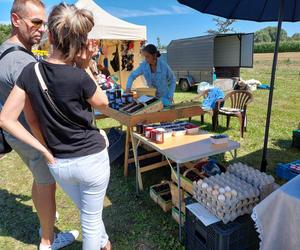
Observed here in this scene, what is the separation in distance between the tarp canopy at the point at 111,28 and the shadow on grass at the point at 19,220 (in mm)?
5615

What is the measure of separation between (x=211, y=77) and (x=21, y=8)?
9.08 metres

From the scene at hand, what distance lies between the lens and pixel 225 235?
→ 167cm

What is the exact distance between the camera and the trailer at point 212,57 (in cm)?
1023

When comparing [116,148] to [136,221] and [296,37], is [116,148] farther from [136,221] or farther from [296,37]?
[296,37]

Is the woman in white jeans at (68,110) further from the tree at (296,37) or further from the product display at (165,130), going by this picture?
the tree at (296,37)

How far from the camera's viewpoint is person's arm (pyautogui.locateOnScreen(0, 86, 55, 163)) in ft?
4.27

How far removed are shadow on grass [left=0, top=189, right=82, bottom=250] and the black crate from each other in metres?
1.07

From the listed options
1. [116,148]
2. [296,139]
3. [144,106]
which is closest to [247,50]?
[296,139]

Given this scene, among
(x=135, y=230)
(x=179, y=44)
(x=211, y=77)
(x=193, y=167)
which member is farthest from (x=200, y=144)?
(x=179, y=44)

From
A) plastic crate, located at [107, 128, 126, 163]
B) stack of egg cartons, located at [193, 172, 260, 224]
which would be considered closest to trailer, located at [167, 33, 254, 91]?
plastic crate, located at [107, 128, 126, 163]

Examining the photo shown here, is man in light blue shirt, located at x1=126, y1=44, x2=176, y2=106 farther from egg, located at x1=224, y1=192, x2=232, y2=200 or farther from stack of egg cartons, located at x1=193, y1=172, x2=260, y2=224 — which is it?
egg, located at x1=224, y1=192, x2=232, y2=200

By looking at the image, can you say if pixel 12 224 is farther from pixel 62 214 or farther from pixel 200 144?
pixel 200 144

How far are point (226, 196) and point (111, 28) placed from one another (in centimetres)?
733

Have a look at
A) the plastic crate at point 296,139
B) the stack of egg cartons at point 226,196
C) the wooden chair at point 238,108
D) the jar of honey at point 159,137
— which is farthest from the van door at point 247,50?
the stack of egg cartons at point 226,196
